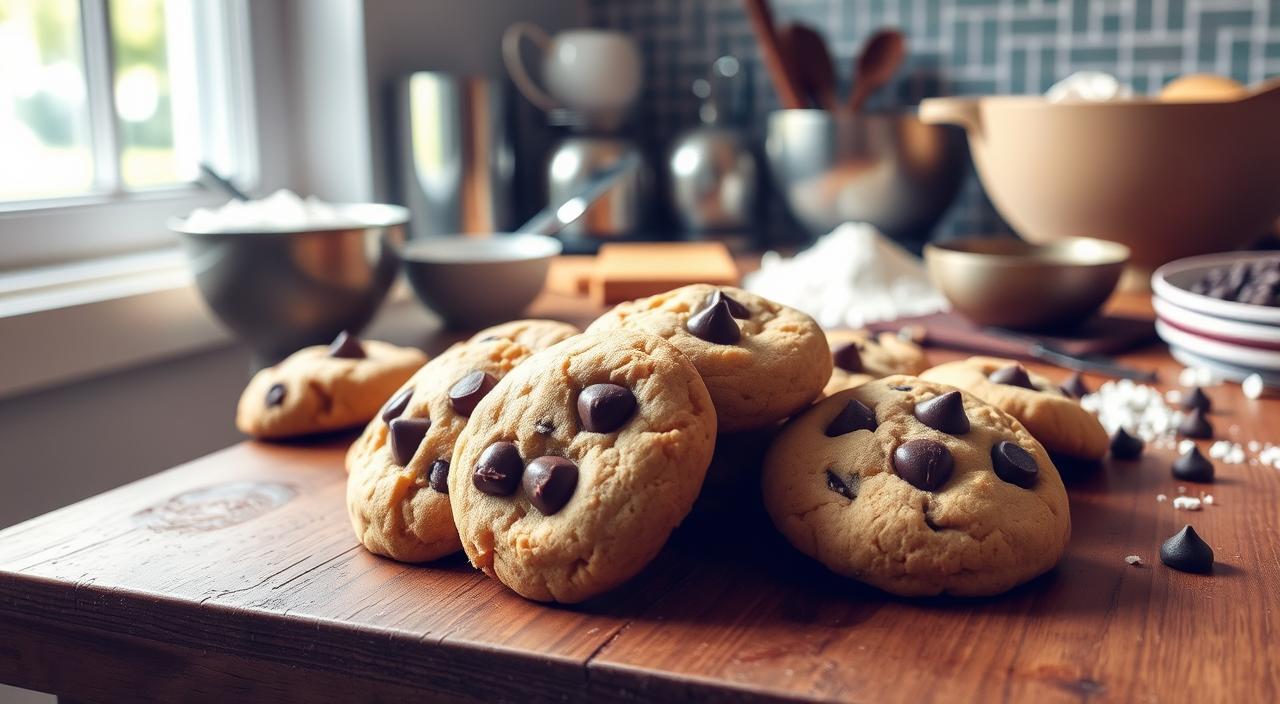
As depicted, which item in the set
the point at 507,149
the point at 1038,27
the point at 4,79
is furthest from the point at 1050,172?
the point at 4,79

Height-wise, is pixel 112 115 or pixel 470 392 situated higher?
pixel 112 115

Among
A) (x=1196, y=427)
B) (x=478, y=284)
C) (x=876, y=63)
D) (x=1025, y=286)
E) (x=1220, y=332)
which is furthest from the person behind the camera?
(x=876, y=63)

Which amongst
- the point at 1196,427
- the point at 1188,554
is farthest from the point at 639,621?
the point at 1196,427

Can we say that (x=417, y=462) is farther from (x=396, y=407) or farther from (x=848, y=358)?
(x=848, y=358)

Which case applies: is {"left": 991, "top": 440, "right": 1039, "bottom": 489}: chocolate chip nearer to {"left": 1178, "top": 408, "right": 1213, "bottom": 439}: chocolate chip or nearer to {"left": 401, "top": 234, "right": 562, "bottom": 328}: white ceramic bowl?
{"left": 1178, "top": 408, "right": 1213, "bottom": 439}: chocolate chip

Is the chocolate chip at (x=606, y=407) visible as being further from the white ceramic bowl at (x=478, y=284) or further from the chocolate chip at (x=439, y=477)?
the white ceramic bowl at (x=478, y=284)

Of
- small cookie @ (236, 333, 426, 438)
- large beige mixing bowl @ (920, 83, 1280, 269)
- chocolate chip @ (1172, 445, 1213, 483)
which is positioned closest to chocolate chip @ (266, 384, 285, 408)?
small cookie @ (236, 333, 426, 438)

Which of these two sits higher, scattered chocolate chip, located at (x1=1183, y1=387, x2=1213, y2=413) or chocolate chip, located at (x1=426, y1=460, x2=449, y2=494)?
chocolate chip, located at (x1=426, y1=460, x2=449, y2=494)

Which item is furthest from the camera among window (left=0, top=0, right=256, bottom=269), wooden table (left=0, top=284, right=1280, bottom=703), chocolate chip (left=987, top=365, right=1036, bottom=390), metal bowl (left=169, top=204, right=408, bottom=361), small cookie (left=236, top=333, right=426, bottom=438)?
window (left=0, top=0, right=256, bottom=269)
